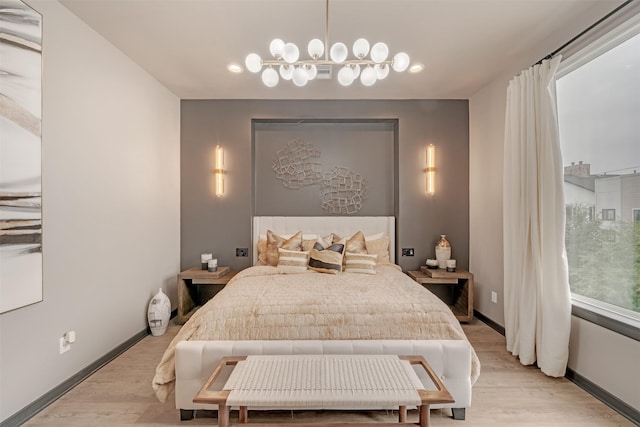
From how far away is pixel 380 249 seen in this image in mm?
3775

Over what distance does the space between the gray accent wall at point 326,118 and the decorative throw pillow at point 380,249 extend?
11.4 inches

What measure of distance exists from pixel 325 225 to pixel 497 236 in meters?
1.97

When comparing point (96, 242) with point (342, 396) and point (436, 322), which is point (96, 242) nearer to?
point (342, 396)

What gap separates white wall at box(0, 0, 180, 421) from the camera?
6.77 ft

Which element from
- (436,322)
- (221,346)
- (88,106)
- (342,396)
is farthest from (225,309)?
(88,106)

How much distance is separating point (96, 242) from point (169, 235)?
1.19m

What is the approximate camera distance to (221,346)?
200 cm

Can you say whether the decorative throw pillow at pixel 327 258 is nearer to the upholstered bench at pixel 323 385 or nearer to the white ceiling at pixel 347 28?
the upholstered bench at pixel 323 385

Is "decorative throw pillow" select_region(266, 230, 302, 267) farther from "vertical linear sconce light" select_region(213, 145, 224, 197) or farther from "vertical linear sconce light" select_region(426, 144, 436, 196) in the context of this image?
"vertical linear sconce light" select_region(426, 144, 436, 196)

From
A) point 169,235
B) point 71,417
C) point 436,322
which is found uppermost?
point 169,235

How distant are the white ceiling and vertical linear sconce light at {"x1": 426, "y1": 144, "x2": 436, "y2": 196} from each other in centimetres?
89

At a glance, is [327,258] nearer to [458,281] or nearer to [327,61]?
[458,281]

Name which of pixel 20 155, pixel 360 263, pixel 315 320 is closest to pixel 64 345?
pixel 20 155

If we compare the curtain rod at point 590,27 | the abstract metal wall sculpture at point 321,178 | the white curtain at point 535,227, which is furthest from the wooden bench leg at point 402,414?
the curtain rod at point 590,27
